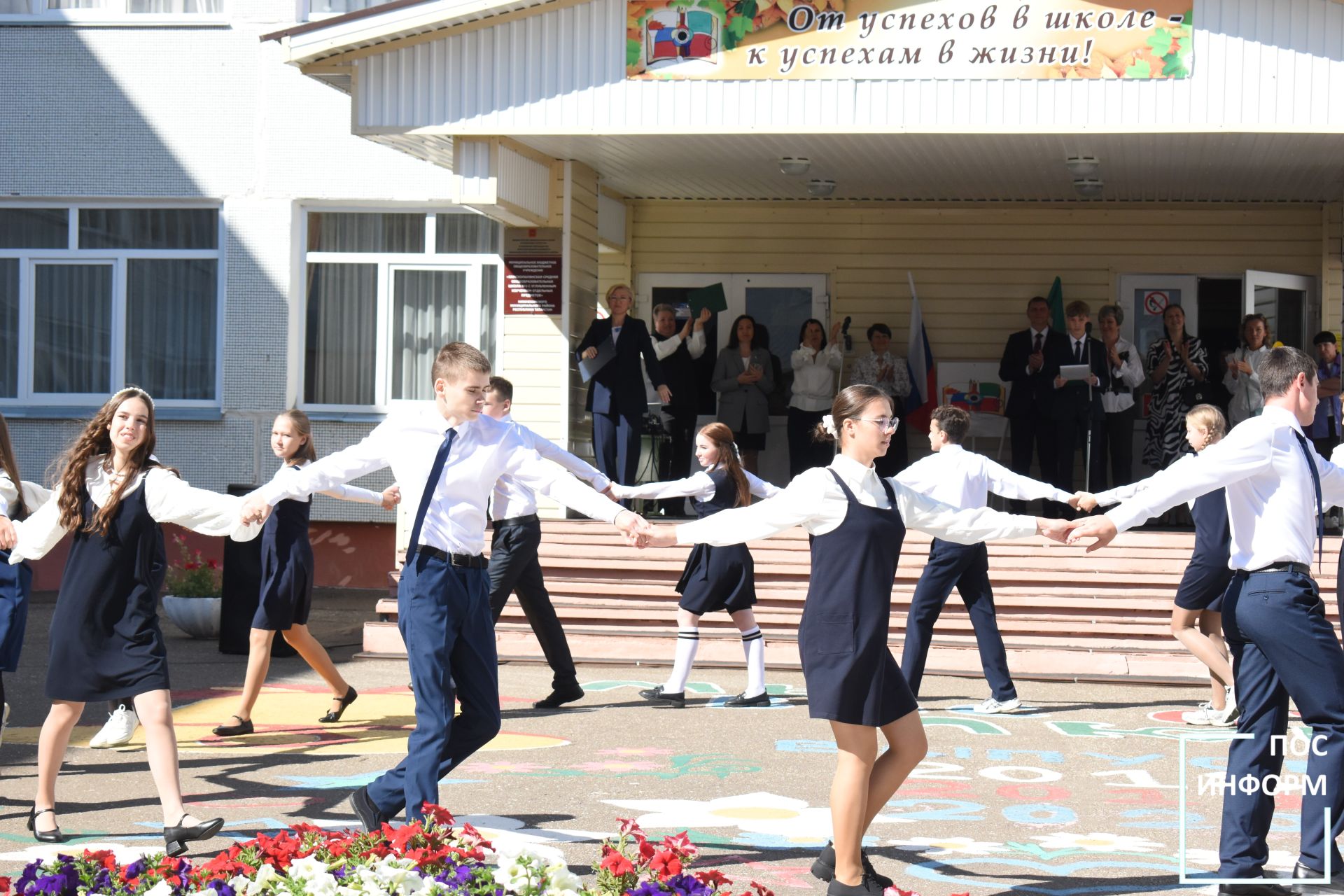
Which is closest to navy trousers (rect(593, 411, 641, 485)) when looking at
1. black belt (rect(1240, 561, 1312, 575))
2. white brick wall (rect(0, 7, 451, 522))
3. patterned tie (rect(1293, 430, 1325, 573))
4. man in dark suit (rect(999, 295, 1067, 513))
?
white brick wall (rect(0, 7, 451, 522))

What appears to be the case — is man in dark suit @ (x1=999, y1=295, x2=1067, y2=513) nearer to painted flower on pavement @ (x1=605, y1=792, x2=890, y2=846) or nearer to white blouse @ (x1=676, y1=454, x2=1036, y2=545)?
painted flower on pavement @ (x1=605, y1=792, x2=890, y2=846)

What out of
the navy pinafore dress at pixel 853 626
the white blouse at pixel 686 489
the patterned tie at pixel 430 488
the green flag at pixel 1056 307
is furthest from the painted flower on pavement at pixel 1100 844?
the green flag at pixel 1056 307

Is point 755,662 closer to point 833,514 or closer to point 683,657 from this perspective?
point 683,657

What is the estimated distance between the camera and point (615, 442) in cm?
1472

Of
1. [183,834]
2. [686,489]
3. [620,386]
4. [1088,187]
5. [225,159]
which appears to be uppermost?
[225,159]

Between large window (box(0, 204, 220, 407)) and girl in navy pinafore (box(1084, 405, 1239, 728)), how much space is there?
1131 centimetres

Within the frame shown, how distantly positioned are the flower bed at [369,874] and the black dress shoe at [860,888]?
0.83m

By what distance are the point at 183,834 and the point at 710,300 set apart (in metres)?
12.1

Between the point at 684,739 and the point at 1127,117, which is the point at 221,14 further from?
the point at 684,739

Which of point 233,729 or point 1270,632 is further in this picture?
point 233,729

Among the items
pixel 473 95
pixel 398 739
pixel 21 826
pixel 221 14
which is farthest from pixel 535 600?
pixel 221 14

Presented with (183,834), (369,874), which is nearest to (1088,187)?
(183,834)

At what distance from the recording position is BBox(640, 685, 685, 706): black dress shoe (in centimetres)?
1023

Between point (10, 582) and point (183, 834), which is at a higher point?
point (10, 582)
